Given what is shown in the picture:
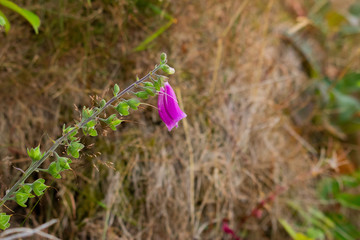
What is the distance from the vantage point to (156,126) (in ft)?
4.15

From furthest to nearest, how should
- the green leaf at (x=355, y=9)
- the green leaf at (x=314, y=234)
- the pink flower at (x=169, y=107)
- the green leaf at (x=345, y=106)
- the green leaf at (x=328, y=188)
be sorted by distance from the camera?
the green leaf at (x=355, y=9), the green leaf at (x=345, y=106), the green leaf at (x=328, y=188), the green leaf at (x=314, y=234), the pink flower at (x=169, y=107)

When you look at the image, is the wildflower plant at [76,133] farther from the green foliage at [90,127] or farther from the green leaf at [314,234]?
the green leaf at [314,234]

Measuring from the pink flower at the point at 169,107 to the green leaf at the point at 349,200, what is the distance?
111 cm

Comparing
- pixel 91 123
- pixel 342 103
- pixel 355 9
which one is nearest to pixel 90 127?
pixel 91 123

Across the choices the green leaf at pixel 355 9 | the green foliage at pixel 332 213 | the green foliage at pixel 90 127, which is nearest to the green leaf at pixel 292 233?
the green foliage at pixel 332 213

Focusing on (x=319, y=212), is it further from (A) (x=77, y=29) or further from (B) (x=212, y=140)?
(A) (x=77, y=29)

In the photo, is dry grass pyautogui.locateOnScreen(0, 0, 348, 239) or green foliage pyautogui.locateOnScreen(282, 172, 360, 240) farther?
green foliage pyautogui.locateOnScreen(282, 172, 360, 240)

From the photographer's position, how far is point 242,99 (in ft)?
4.93

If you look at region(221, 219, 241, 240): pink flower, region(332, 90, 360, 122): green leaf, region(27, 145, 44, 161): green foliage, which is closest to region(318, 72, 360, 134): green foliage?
region(332, 90, 360, 122): green leaf

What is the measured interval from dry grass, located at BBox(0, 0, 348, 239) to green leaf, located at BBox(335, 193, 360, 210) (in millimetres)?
113

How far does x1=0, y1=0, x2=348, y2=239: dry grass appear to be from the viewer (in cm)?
110

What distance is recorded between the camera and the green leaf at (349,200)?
152 centimetres

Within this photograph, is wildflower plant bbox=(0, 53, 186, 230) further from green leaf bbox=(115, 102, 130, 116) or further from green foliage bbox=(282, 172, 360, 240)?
green foliage bbox=(282, 172, 360, 240)

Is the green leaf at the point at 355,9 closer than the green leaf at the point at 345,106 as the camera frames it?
No
